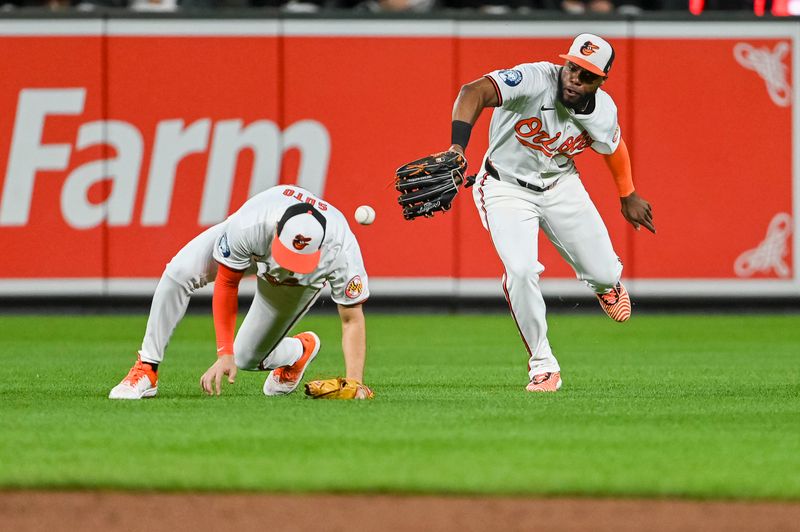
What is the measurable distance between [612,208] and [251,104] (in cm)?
354

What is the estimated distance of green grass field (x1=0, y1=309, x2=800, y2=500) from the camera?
5020 mm

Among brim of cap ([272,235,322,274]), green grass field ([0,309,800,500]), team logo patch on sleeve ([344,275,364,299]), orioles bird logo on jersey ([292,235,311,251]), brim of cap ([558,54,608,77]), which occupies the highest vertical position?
brim of cap ([558,54,608,77])

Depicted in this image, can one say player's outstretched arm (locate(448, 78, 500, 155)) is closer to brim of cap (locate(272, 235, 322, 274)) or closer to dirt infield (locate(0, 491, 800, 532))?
brim of cap (locate(272, 235, 322, 274))

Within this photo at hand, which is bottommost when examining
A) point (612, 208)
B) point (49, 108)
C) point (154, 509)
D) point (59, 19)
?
point (154, 509)

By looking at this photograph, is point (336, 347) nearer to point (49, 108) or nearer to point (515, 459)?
point (49, 108)

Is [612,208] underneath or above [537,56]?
underneath

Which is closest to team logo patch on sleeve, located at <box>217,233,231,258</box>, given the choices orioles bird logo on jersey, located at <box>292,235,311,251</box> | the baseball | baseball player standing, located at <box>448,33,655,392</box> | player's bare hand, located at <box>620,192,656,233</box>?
orioles bird logo on jersey, located at <box>292,235,311,251</box>

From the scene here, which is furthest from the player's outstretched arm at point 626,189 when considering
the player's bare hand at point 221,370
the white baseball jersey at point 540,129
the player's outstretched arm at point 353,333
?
the player's bare hand at point 221,370

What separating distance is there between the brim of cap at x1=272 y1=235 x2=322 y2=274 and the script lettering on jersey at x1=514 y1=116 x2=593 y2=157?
1.80 meters

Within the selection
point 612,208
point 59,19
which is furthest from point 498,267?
point 59,19

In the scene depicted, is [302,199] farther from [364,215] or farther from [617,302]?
[617,302]

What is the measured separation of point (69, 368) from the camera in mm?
9188

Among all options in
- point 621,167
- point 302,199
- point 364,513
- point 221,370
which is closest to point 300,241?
point 302,199

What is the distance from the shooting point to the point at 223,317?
698 cm
